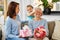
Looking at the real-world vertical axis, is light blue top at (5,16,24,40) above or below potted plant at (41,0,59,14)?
below

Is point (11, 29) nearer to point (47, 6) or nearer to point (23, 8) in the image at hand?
point (23, 8)

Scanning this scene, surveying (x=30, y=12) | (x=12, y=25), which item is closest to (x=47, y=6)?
(x=30, y=12)

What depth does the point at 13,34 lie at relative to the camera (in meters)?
2.71

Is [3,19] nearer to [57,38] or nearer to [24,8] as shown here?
[24,8]

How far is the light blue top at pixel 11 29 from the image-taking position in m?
2.63

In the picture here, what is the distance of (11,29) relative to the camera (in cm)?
268

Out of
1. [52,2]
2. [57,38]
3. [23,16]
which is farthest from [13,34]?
[52,2]

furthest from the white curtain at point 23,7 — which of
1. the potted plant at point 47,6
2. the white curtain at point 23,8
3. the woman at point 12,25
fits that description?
the woman at point 12,25

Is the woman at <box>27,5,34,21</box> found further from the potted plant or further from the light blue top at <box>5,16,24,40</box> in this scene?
the light blue top at <box>5,16,24,40</box>

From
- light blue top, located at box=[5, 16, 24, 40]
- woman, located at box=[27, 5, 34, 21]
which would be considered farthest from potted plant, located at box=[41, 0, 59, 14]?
light blue top, located at box=[5, 16, 24, 40]

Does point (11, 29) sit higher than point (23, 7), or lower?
lower

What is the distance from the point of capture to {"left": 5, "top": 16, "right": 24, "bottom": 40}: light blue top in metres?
2.63

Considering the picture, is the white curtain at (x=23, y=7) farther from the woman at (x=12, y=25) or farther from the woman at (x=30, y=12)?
the woman at (x=12, y=25)

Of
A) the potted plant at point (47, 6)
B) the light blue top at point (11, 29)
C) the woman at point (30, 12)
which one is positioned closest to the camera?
the light blue top at point (11, 29)
